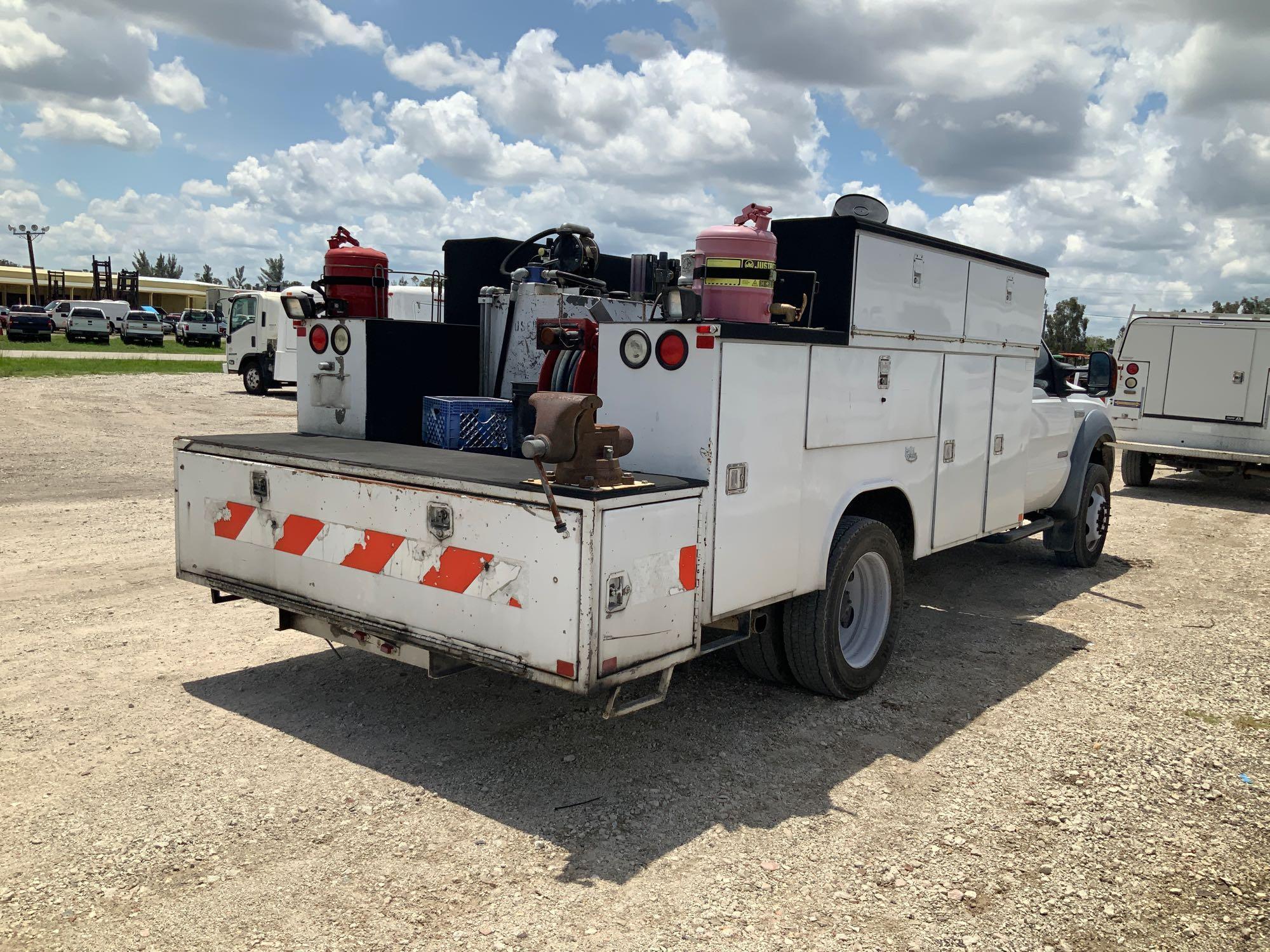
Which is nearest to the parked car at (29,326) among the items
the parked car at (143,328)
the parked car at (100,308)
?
the parked car at (143,328)

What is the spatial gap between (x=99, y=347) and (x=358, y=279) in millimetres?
43209

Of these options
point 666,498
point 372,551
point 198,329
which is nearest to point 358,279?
point 372,551

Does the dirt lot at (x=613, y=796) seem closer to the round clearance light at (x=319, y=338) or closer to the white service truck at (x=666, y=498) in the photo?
the white service truck at (x=666, y=498)

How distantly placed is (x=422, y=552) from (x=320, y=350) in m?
2.11

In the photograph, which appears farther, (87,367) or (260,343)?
(87,367)

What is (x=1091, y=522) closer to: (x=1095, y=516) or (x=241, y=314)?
(x=1095, y=516)

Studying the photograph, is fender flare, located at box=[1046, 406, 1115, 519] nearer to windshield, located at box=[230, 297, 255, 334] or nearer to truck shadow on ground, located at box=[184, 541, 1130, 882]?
truck shadow on ground, located at box=[184, 541, 1130, 882]

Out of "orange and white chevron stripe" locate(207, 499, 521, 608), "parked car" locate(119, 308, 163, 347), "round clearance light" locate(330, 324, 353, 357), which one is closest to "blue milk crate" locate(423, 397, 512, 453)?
"round clearance light" locate(330, 324, 353, 357)

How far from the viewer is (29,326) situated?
A: 45.8m

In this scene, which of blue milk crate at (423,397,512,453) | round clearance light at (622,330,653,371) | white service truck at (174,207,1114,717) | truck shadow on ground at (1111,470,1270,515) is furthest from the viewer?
truck shadow on ground at (1111,470,1270,515)

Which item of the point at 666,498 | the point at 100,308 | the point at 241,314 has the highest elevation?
the point at 100,308

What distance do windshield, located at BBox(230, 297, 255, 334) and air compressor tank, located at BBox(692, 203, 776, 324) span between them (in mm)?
23408

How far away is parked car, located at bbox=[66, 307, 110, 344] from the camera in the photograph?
1841 inches

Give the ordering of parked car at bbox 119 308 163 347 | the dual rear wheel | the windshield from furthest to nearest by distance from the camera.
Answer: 1. parked car at bbox 119 308 163 347
2. the windshield
3. the dual rear wheel
